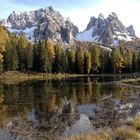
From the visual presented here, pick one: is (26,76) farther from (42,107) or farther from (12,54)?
(42,107)

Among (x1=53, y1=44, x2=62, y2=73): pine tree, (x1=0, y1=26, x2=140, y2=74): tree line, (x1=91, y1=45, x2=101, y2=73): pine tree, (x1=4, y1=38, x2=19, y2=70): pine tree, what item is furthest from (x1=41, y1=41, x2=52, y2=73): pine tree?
(x1=91, y1=45, x2=101, y2=73): pine tree

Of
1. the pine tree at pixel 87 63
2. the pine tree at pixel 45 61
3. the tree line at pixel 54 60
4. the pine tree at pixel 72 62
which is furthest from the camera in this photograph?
the pine tree at pixel 72 62

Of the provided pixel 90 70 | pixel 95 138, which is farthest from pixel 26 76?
pixel 95 138

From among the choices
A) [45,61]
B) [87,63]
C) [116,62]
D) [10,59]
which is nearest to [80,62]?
[87,63]

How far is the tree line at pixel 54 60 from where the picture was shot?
454ft

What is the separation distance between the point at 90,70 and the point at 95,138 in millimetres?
143446

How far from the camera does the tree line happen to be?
138375 millimetres

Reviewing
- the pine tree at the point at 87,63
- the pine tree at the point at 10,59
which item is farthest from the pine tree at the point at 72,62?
the pine tree at the point at 10,59

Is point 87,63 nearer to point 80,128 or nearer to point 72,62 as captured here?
point 72,62

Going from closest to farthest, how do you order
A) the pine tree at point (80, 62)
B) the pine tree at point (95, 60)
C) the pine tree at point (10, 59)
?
the pine tree at point (10, 59), the pine tree at point (80, 62), the pine tree at point (95, 60)

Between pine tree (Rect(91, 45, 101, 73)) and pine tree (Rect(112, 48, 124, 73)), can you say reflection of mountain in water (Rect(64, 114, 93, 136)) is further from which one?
pine tree (Rect(112, 48, 124, 73))

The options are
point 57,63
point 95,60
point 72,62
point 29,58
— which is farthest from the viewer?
point 95,60

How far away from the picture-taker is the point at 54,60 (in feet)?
517

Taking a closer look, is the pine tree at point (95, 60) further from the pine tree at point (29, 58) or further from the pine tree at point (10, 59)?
the pine tree at point (10, 59)
